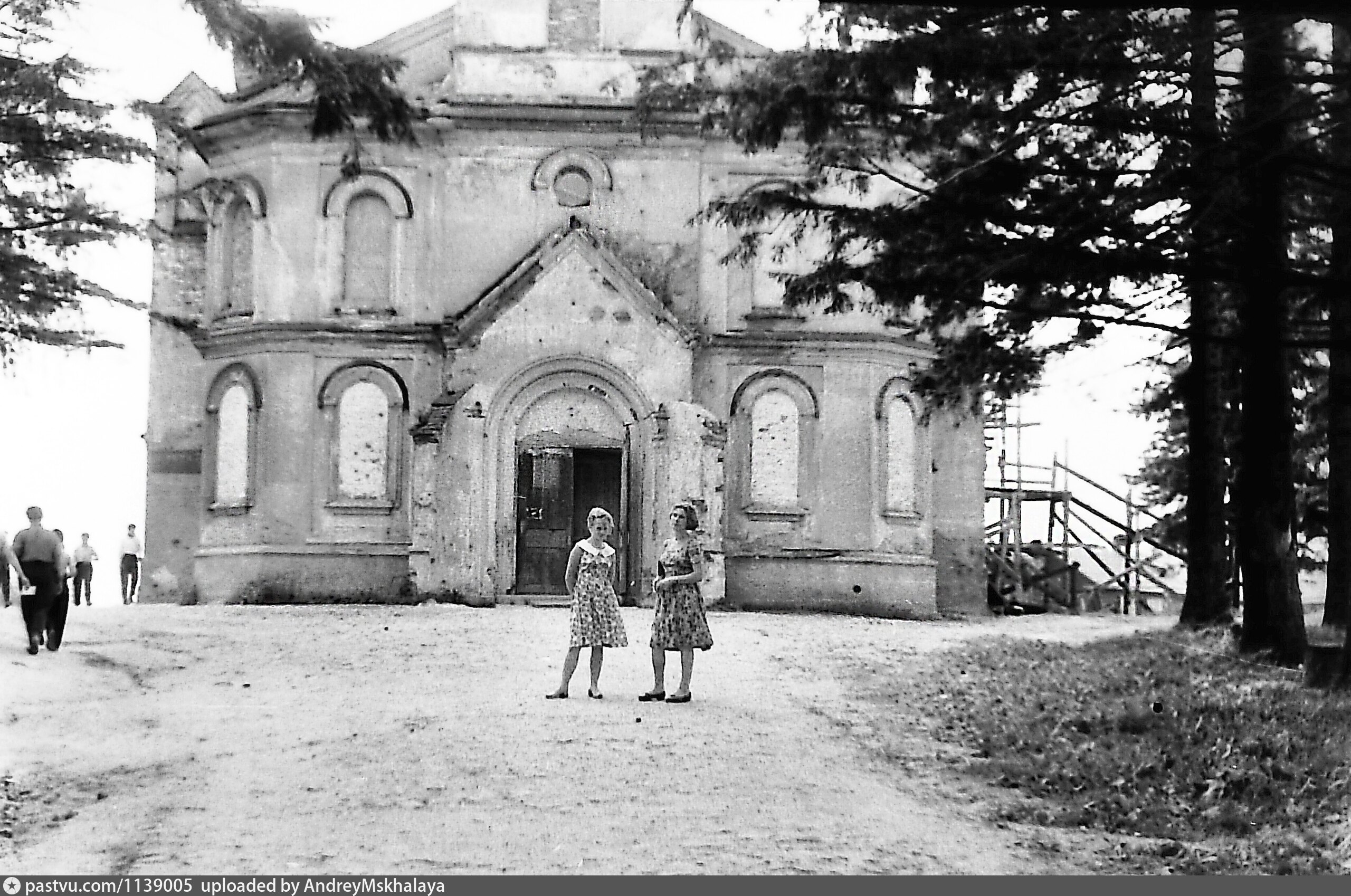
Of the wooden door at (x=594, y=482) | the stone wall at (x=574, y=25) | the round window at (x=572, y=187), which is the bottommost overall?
the wooden door at (x=594, y=482)

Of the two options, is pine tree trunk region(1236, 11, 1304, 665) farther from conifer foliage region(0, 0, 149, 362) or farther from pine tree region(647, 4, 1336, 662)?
conifer foliage region(0, 0, 149, 362)

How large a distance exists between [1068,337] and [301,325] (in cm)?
1271

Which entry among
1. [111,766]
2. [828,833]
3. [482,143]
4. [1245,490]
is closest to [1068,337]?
[1245,490]

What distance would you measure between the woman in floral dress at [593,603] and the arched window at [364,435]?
11.1m

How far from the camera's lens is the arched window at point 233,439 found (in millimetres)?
23547

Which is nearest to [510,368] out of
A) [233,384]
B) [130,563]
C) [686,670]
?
[233,384]

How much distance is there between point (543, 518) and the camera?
23031mm

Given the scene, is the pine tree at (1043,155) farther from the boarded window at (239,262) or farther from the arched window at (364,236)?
the boarded window at (239,262)

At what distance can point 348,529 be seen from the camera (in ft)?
75.7

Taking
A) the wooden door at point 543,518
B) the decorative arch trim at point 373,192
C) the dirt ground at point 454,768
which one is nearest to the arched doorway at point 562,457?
the wooden door at point 543,518

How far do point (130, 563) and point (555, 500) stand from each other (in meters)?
7.29

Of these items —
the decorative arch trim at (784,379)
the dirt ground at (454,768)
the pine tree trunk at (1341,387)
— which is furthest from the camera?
the decorative arch trim at (784,379)

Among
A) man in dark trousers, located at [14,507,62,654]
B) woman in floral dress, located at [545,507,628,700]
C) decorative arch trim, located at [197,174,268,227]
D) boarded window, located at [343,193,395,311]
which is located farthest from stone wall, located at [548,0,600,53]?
man in dark trousers, located at [14,507,62,654]

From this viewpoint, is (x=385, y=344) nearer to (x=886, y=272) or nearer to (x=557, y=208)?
(x=557, y=208)
